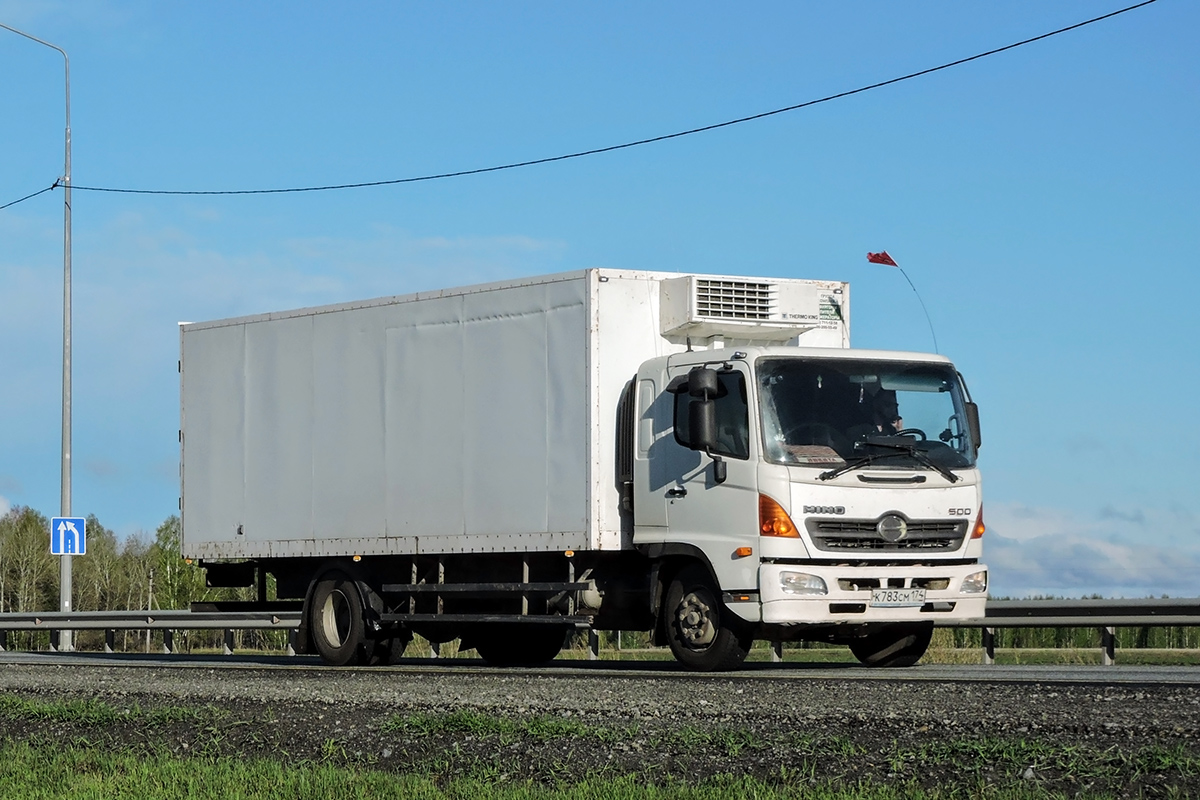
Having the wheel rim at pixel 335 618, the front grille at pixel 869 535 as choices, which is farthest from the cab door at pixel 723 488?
the wheel rim at pixel 335 618

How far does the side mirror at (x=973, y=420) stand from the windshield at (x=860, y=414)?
0.05 metres

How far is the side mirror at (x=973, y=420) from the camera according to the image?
48.1 ft

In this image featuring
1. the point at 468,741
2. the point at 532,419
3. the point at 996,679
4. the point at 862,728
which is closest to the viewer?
the point at 862,728

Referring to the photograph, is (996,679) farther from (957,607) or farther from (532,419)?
(532,419)

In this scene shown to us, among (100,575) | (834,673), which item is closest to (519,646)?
(834,673)

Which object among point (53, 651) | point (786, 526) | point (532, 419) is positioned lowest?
point (53, 651)

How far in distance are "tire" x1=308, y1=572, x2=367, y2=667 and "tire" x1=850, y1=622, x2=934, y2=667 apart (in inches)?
211

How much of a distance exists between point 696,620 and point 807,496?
5.51 ft

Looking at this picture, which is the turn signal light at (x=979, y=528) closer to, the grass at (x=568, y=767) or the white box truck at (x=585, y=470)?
the white box truck at (x=585, y=470)

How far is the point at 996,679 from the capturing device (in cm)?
1231

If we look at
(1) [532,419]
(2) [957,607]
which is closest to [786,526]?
(2) [957,607]

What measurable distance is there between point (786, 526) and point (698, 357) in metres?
1.99

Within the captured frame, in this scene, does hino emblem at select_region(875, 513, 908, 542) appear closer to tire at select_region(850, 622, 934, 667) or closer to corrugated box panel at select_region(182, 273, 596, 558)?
tire at select_region(850, 622, 934, 667)

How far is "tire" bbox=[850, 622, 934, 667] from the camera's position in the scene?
1580cm
